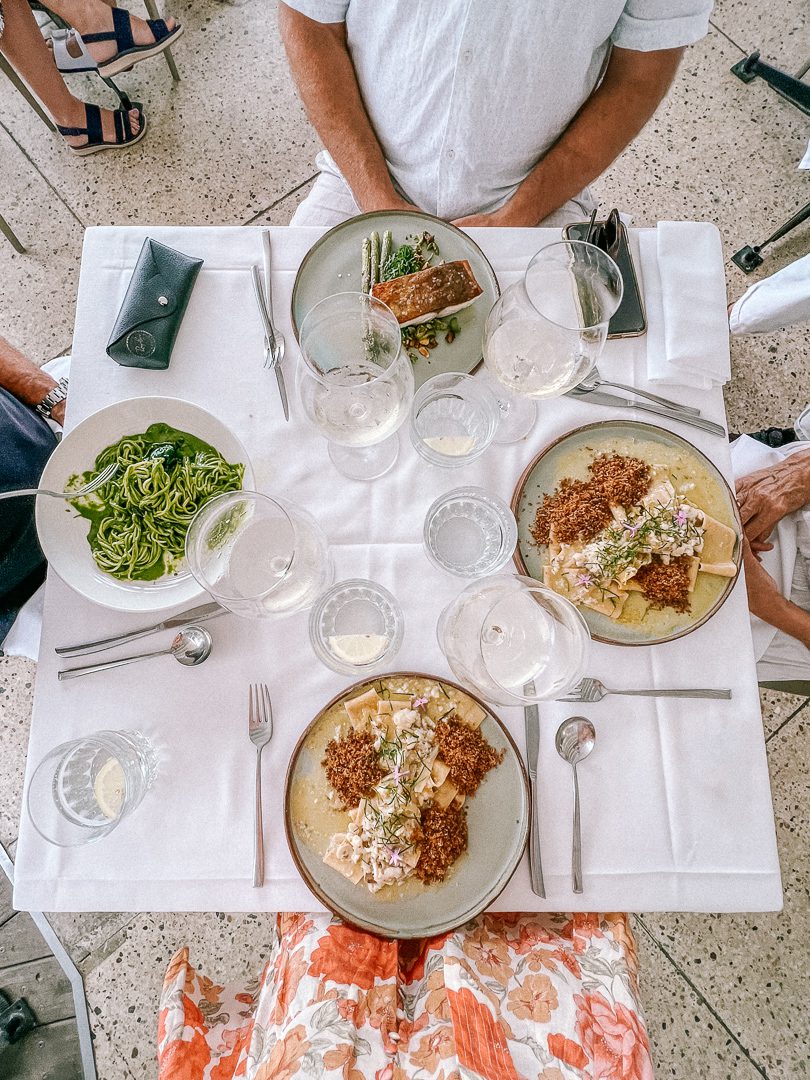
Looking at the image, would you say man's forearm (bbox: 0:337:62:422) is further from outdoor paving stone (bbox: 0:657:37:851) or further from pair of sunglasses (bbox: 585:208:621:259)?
pair of sunglasses (bbox: 585:208:621:259)

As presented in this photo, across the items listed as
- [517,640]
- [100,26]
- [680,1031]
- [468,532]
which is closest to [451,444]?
[468,532]

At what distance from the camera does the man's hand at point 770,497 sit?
157 centimetres

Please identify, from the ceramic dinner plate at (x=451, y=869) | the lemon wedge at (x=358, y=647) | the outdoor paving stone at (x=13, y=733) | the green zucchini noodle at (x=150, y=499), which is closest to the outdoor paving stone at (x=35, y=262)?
the outdoor paving stone at (x=13, y=733)

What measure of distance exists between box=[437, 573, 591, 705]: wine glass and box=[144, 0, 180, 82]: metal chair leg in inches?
103

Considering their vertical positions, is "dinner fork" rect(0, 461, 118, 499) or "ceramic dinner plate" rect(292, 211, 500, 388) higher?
"ceramic dinner plate" rect(292, 211, 500, 388)

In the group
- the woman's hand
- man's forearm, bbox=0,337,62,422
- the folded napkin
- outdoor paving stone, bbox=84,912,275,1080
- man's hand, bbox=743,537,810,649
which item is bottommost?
outdoor paving stone, bbox=84,912,275,1080

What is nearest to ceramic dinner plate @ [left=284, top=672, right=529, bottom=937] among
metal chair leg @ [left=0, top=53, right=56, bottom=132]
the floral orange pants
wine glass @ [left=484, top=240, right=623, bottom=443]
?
the floral orange pants

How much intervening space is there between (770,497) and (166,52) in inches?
104

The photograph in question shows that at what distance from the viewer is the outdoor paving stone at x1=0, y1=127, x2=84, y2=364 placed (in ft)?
8.12

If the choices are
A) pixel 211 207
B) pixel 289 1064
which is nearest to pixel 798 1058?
pixel 289 1064

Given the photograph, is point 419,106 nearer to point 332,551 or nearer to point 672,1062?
point 332,551

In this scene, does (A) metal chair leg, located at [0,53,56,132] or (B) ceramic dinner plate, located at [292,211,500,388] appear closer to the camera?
(B) ceramic dinner plate, located at [292,211,500,388]

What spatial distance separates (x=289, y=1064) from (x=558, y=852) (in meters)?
0.54

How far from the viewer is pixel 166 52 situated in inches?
100
